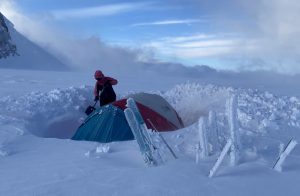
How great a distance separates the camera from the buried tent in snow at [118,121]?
839 centimetres

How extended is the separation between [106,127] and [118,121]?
0.98 feet

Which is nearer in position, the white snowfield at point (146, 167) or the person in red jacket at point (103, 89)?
the white snowfield at point (146, 167)

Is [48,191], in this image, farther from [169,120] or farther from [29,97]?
[29,97]

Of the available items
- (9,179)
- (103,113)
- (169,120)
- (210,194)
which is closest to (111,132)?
(103,113)

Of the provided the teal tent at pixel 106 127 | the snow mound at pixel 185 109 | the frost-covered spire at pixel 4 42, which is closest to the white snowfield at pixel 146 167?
the snow mound at pixel 185 109

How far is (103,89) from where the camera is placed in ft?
35.2

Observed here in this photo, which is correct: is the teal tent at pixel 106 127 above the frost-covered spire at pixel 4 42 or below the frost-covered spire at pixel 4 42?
below

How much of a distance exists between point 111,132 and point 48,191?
3893mm

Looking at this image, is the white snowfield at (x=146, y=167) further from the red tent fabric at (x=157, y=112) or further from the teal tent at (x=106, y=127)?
the red tent fabric at (x=157, y=112)

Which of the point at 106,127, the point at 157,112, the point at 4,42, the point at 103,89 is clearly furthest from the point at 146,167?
the point at 4,42

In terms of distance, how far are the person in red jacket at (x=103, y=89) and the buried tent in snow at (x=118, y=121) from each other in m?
1.09

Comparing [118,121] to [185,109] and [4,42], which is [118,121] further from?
[4,42]

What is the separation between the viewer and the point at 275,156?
222 inches

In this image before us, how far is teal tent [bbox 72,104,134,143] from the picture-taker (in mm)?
8352
